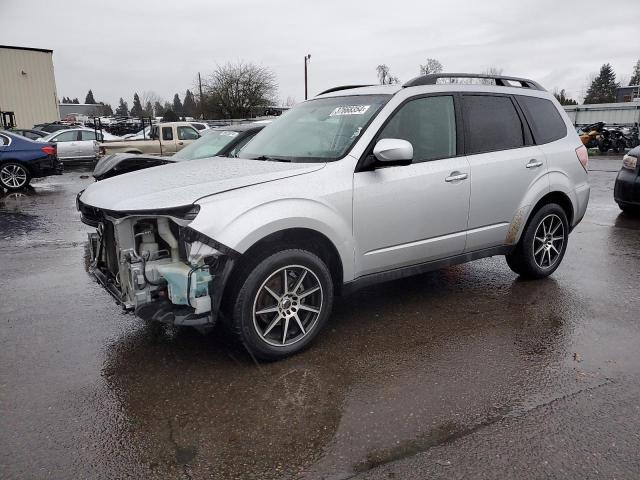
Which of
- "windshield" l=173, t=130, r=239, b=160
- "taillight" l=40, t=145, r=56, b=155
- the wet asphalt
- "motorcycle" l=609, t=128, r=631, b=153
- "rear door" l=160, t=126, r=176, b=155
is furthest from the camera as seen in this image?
"motorcycle" l=609, t=128, r=631, b=153

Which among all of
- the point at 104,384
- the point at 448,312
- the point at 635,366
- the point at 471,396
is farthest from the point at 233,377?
the point at 635,366

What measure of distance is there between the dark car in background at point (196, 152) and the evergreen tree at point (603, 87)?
226ft

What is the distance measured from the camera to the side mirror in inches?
142

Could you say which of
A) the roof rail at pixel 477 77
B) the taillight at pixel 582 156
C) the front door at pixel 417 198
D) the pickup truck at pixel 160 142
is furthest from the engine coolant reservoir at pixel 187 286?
the pickup truck at pixel 160 142

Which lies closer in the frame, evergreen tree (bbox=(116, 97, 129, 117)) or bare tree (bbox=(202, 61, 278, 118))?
bare tree (bbox=(202, 61, 278, 118))

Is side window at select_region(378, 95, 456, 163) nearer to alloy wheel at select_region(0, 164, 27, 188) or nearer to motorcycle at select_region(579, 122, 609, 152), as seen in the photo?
alloy wheel at select_region(0, 164, 27, 188)

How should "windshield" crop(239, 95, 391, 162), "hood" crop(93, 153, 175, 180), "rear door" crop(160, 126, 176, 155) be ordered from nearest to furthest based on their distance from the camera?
1. "windshield" crop(239, 95, 391, 162)
2. "hood" crop(93, 153, 175, 180)
3. "rear door" crop(160, 126, 176, 155)

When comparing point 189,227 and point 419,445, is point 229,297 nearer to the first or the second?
point 189,227

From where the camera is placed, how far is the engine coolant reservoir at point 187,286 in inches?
123

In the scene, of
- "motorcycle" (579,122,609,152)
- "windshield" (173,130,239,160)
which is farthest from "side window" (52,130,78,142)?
"motorcycle" (579,122,609,152)

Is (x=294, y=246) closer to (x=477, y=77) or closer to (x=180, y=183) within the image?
(x=180, y=183)

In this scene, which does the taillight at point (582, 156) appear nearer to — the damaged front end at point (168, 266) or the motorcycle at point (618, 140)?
the damaged front end at point (168, 266)

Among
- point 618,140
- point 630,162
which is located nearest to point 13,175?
point 630,162

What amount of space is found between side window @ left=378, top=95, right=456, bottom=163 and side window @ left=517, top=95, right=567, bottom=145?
3.57 feet
